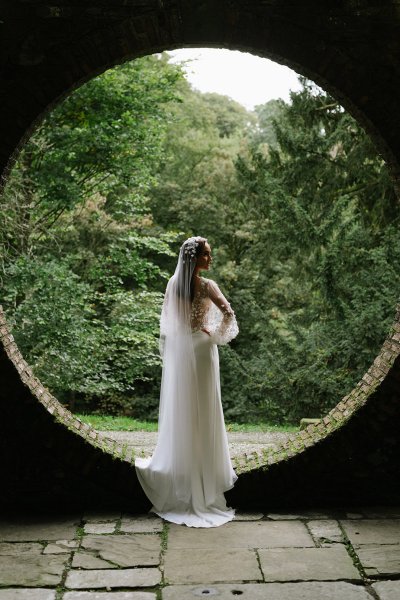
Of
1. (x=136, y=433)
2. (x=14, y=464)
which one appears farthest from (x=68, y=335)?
(x=14, y=464)

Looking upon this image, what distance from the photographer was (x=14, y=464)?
4266 millimetres

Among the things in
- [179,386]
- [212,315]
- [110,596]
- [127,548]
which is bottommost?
[110,596]

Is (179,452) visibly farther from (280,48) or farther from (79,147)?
(79,147)

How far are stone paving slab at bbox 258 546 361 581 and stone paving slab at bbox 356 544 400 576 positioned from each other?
0.26ft

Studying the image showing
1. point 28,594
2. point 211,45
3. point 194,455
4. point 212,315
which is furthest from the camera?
point 212,315

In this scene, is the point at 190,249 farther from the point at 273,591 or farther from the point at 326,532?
the point at 273,591

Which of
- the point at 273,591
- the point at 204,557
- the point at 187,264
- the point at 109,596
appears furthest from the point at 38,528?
the point at 187,264

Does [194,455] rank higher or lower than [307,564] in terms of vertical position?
higher

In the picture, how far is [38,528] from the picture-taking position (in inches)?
157

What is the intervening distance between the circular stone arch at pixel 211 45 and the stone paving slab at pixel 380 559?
2.35ft

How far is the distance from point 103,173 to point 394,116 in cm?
599

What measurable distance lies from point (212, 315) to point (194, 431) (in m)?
0.82

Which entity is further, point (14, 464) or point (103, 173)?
point (103, 173)

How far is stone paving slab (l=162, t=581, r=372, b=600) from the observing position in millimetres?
3127
